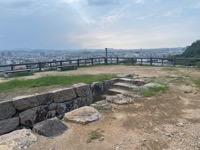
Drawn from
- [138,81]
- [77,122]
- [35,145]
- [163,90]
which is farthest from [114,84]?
[35,145]

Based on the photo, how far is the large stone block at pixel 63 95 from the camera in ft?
25.5

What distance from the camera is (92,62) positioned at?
1923 cm

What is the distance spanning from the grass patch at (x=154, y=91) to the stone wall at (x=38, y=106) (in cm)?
234

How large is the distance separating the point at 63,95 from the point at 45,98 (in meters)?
0.68

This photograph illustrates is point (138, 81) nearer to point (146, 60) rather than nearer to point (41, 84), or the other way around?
point (41, 84)

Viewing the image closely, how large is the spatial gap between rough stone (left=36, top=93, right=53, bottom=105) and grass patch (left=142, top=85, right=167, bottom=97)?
10.3 ft

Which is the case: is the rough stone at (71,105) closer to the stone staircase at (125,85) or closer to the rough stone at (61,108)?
the rough stone at (61,108)

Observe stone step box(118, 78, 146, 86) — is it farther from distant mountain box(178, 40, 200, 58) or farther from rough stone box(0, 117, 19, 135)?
distant mountain box(178, 40, 200, 58)

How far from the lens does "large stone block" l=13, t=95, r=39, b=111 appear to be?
22.3 feet

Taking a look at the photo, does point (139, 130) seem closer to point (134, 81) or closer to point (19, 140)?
point (19, 140)

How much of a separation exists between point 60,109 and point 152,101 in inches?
124

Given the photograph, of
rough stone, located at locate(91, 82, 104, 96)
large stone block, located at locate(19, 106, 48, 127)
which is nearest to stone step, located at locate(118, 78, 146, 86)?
rough stone, located at locate(91, 82, 104, 96)

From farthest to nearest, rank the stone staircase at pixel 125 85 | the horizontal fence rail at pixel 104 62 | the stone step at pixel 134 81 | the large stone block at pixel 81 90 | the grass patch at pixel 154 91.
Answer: the horizontal fence rail at pixel 104 62
the stone step at pixel 134 81
the stone staircase at pixel 125 85
the large stone block at pixel 81 90
the grass patch at pixel 154 91

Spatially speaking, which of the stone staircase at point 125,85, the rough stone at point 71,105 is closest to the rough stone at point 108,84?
the stone staircase at point 125,85
